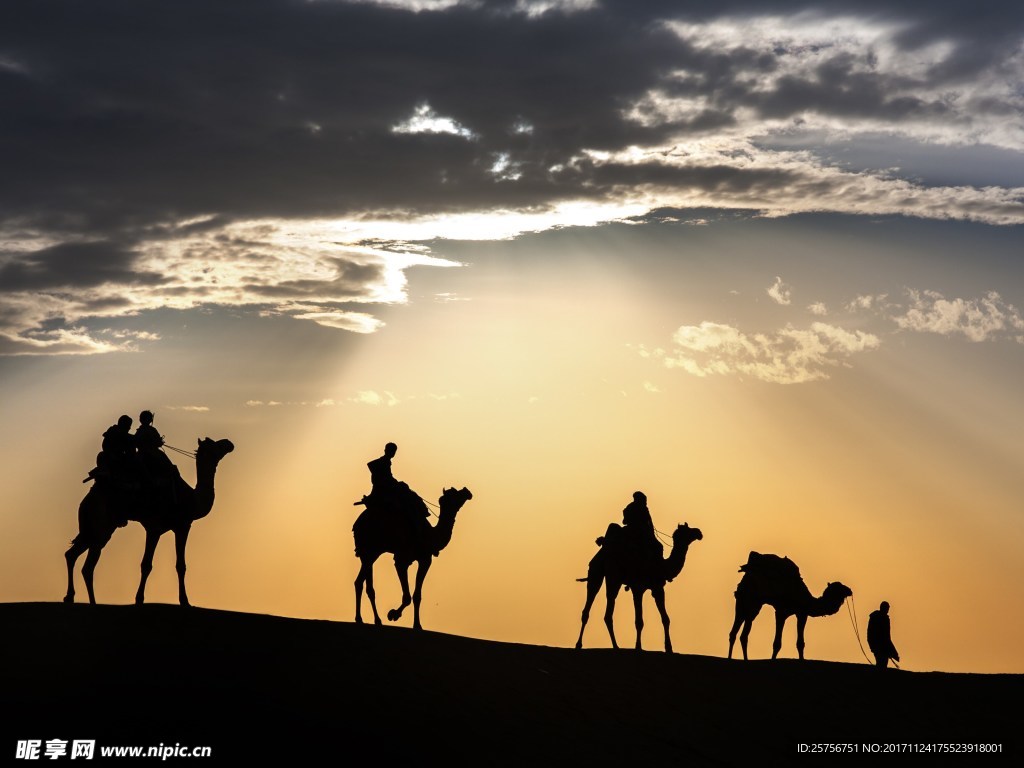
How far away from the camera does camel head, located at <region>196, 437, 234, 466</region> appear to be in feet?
84.9

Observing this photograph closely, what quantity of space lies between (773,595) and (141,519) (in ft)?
54.0

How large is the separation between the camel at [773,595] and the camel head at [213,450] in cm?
1413

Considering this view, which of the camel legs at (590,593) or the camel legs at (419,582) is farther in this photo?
the camel legs at (590,593)

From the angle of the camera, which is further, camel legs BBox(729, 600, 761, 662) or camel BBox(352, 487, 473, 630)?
camel legs BBox(729, 600, 761, 662)

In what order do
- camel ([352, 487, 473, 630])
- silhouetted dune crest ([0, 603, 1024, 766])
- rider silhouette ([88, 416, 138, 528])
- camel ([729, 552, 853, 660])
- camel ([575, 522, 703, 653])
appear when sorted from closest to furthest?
silhouetted dune crest ([0, 603, 1024, 766]) < rider silhouette ([88, 416, 138, 528]) < camel ([352, 487, 473, 630]) < camel ([575, 522, 703, 653]) < camel ([729, 552, 853, 660])

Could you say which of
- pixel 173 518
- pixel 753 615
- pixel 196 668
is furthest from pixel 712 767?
pixel 753 615

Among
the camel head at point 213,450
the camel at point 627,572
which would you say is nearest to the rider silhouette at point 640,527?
the camel at point 627,572

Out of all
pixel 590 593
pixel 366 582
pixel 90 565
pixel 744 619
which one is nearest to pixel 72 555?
pixel 90 565

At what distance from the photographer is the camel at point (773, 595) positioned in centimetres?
3234

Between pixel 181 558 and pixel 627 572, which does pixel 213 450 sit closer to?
pixel 181 558

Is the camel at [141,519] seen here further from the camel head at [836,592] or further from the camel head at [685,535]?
the camel head at [836,592]

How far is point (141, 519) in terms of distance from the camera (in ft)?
80.3

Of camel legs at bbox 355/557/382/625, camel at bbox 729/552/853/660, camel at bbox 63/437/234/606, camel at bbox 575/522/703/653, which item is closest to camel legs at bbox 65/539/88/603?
camel at bbox 63/437/234/606

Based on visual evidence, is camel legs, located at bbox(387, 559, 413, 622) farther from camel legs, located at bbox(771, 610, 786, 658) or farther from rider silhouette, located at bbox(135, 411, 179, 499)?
camel legs, located at bbox(771, 610, 786, 658)
